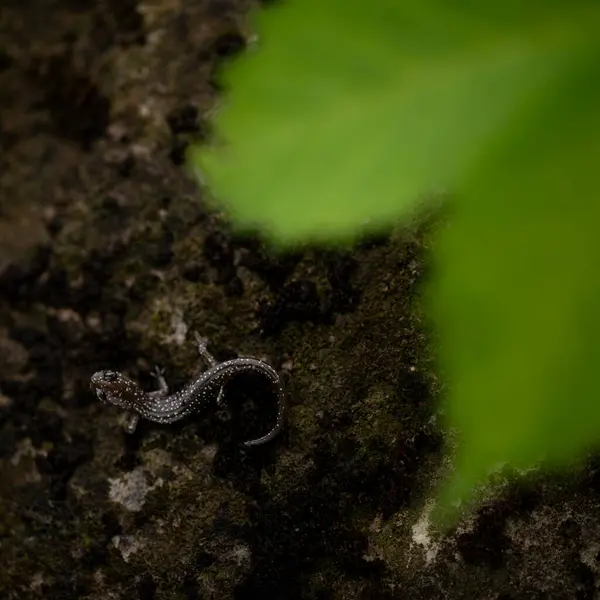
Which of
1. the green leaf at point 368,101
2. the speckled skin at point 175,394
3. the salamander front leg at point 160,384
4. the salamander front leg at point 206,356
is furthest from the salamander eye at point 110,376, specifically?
the green leaf at point 368,101

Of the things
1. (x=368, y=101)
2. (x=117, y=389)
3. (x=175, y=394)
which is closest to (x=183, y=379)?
(x=175, y=394)

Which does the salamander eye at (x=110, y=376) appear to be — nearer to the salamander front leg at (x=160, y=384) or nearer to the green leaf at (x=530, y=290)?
the salamander front leg at (x=160, y=384)

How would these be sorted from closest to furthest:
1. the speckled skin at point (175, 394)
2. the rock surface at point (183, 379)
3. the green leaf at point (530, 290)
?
the green leaf at point (530, 290)
the rock surface at point (183, 379)
the speckled skin at point (175, 394)

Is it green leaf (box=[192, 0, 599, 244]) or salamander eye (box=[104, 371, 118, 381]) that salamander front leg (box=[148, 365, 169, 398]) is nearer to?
salamander eye (box=[104, 371, 118, 381])

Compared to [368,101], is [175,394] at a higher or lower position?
lower

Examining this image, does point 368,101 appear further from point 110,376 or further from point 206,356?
point 110,376

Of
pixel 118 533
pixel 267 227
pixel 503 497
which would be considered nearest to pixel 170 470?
pixel 118 533

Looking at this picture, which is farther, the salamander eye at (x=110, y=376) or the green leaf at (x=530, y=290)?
the salamander eye at (x=110, y=376)
